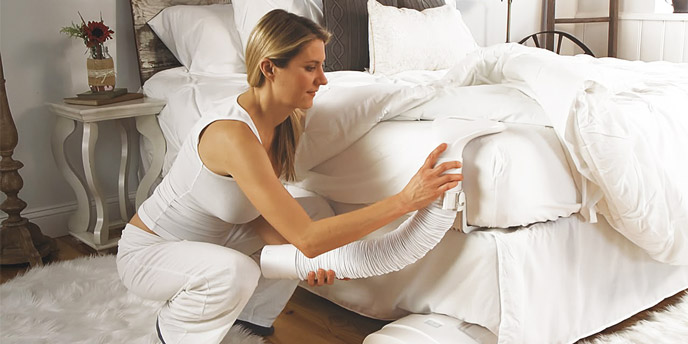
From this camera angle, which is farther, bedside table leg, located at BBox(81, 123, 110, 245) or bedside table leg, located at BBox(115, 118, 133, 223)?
bedside table leg, located at BBox(115, 118, 133, 223)

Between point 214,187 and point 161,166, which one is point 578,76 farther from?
point 161,166

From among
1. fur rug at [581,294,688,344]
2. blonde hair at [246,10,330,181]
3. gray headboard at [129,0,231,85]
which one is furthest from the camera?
gray headboard at [129,0,231,85]

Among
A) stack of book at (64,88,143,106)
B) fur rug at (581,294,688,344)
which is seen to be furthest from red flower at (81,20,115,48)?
fur rug at (581,294,688,344)

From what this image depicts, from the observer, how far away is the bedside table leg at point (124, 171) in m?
2.98

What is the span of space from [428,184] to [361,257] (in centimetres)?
27

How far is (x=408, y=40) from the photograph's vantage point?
Answer: 3.02m

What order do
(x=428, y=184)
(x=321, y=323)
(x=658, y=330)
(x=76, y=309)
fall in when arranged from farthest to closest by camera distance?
(x=76, y=309)
(x=321, y=323)
(x=658, y=330)
(x=428, y=184)

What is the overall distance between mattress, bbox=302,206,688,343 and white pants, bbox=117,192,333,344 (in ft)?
1.36

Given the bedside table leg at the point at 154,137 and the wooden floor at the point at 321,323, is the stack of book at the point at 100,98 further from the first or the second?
the wooden floor at the point at 321,323

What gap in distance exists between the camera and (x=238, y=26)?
2990 mm

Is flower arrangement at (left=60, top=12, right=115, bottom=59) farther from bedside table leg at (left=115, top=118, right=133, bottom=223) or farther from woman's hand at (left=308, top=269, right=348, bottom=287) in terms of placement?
woman's hand at (left=308, top=269, right=348, bottom=287)

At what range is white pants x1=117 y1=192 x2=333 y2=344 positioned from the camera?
1.64 metres

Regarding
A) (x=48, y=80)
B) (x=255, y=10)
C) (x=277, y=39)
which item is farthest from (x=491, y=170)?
(x=48, y=80)

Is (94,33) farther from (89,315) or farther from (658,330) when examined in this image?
(658,330)
